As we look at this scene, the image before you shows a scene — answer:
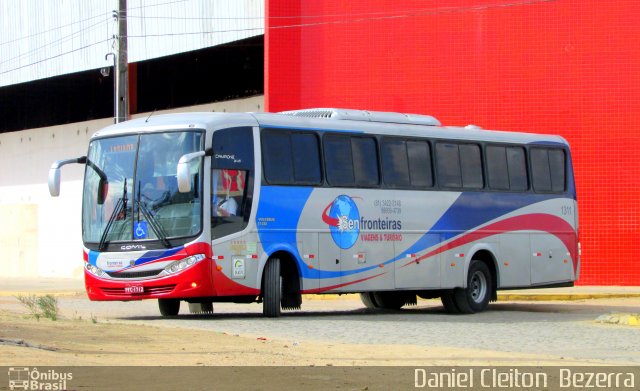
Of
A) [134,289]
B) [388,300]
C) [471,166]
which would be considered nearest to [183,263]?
[134,289]

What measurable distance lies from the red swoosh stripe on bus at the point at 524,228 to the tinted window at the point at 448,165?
1060 mm

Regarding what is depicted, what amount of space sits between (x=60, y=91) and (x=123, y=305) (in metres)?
22.0

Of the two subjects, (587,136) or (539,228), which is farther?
(587,136)

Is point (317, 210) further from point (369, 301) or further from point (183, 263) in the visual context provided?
point (369, 301)

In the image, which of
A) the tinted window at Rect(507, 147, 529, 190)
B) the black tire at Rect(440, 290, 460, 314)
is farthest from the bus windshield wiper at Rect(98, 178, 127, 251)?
the tinted window at Rect(507, 147, 529, 190)

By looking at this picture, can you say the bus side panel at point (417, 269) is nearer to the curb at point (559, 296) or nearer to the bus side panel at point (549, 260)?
the bus side panel at point (549, 260)

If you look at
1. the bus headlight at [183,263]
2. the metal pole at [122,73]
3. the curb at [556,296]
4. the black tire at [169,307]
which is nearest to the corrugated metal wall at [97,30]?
the metal pole at [122,73]

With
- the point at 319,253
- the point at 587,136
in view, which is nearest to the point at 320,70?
the point at 587,136

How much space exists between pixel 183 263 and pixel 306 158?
3.03 metres

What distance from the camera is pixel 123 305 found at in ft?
87.8

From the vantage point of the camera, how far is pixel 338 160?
2217cm

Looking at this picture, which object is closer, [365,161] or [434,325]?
[434,325]

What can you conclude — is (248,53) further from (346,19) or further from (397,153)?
(397,153)

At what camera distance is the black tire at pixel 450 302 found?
24.3 meters
